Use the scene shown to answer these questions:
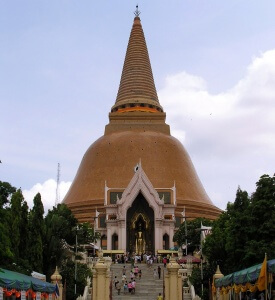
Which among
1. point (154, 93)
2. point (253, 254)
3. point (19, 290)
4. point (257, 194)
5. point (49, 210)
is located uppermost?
point (154, 93)

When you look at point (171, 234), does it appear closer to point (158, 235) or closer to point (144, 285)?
point (158, 235)

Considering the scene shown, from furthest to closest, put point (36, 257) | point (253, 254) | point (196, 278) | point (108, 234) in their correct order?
1. point (108, 234)
2. point (196, 278)
3. point (36, 257)
4. point (253, 254)

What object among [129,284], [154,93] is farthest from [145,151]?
[129,284]

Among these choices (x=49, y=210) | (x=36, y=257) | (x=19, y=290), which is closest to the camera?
(x=19, y=290)

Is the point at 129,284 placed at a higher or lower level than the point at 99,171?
lower

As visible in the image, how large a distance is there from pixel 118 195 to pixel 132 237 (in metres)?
3.92

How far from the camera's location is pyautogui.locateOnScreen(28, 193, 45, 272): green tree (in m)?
27.2

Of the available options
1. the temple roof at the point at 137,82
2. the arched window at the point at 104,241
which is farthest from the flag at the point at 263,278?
the temple roof at the point at 137,82

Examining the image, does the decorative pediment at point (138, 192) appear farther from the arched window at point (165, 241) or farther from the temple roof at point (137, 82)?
the temple roof at point (137, 82)

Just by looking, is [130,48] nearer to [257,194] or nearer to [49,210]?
[49,210]

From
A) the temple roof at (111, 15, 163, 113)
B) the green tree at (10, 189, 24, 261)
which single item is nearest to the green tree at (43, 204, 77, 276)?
the green tree at (10, 189, 24, 261)

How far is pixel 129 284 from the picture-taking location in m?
31.1

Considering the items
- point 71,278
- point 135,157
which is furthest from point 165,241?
point 71,278

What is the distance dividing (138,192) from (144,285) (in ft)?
61.1
